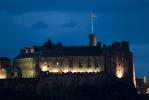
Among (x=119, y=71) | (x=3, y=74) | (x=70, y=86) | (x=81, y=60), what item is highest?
(x=81, y=60)

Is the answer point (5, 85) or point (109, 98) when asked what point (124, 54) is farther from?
point (5, 85)

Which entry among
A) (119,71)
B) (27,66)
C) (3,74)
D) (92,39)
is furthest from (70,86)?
(3,74)

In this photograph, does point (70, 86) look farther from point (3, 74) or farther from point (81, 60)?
point (3, 74)

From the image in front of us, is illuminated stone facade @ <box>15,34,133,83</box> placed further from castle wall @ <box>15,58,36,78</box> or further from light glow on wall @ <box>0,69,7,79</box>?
light glow on wall @ <box>0,69,7,79</box>

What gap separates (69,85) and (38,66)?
709cm

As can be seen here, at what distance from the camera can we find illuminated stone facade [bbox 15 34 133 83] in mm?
180000

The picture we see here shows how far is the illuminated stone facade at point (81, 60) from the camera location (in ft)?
591

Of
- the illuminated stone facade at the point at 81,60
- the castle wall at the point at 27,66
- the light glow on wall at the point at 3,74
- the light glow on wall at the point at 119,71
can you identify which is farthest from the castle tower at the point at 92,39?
the light glow on wall at the point at 3,74

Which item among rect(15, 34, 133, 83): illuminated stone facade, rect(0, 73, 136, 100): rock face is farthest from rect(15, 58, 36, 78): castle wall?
rect(0, 73, 136, 100): rock face

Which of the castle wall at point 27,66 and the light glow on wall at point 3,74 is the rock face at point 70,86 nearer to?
the castle wall at point 27,66

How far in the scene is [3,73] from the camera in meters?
185

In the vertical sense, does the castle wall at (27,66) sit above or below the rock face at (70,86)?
above

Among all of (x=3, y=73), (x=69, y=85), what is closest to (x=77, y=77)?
(x=69, y=85)

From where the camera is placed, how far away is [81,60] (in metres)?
180
